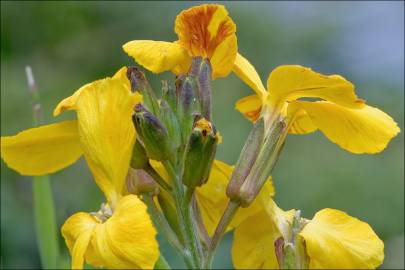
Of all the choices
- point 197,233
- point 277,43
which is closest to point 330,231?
point 197,233

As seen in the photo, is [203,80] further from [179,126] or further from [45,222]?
[45,222]

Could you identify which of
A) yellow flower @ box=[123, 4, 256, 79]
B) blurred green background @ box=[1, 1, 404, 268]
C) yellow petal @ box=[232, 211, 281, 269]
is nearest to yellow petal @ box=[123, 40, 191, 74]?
yellow flower @ box=[123, 4, 256, 79]

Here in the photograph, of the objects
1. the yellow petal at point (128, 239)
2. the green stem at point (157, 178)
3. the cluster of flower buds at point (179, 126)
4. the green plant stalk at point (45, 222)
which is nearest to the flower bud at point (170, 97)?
the cluster of flower buds at point (179, 126)

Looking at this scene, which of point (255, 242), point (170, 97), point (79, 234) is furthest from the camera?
point (255, 242)

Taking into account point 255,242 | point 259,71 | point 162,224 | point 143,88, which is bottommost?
point 259,71

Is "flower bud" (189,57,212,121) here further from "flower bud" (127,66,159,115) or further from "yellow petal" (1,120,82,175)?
"yellow petal" (1,120,82,175)

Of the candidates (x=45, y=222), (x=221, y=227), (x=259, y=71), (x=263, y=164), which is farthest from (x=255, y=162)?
(x=259, y=71)
